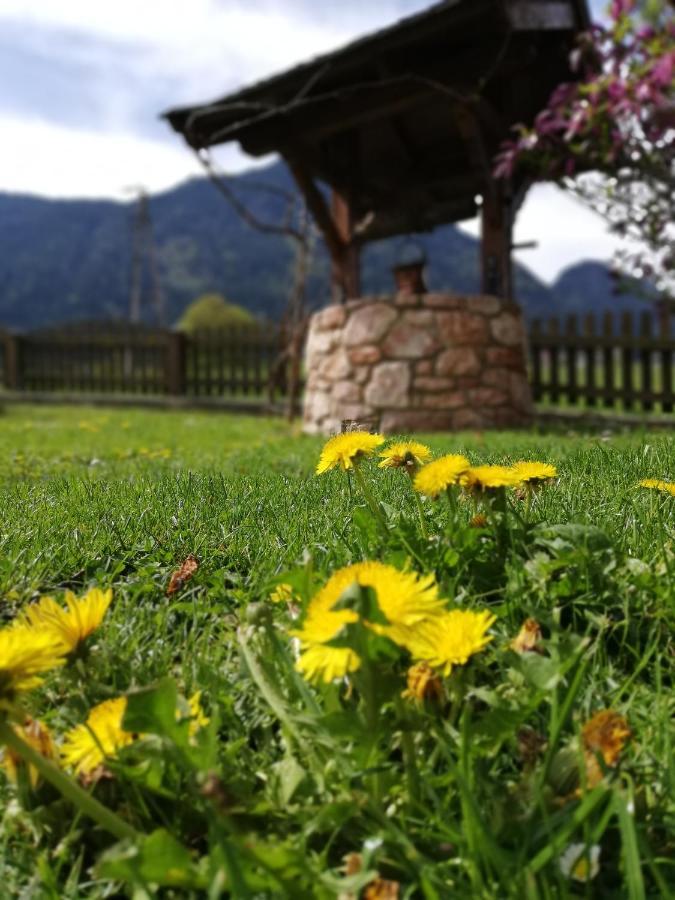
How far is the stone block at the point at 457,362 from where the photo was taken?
21.8ft

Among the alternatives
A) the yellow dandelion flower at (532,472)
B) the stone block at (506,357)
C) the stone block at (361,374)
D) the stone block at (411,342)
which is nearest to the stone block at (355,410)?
the stone block at (361,374)

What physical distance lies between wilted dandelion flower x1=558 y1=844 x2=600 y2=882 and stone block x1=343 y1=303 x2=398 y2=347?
6.01 metres

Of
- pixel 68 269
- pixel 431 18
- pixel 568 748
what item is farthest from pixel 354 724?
pixel 68 269

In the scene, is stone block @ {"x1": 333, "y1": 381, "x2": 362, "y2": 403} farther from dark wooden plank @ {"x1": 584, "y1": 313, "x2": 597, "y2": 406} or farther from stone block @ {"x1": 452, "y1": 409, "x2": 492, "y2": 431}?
dark wooden plank @ {"x1": 584, "y1": 313, "x2": 597, "y2": 406}

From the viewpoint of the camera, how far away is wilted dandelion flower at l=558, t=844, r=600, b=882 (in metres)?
→ 0.90

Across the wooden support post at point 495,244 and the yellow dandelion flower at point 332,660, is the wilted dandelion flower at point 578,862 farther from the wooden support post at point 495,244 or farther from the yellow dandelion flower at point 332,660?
the wooden support post at point 495,244

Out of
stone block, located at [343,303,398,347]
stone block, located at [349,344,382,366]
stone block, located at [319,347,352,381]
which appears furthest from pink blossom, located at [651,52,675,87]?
stone block, located at [319,347,352,381]

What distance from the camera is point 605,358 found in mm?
9789

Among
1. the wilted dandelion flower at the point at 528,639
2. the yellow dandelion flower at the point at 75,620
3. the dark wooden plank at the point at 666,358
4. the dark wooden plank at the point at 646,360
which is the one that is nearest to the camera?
the yellow dandelion flower at the point at 75,620

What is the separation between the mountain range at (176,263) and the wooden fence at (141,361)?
319 ft

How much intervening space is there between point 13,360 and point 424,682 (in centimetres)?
1874

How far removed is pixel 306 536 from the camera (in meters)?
1.89

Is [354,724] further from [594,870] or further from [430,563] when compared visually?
[430,563]

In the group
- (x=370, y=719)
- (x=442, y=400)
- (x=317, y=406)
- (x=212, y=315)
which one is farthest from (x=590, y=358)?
(x=212, y=315)
